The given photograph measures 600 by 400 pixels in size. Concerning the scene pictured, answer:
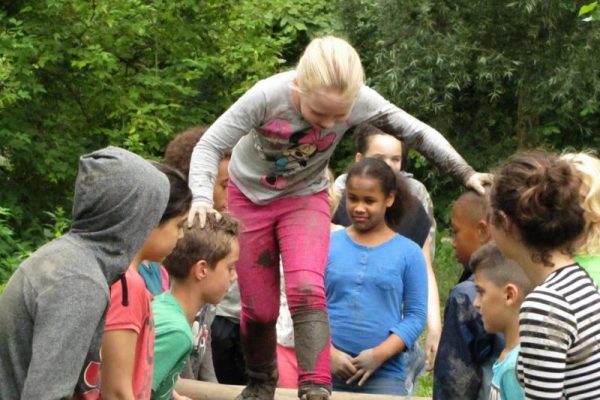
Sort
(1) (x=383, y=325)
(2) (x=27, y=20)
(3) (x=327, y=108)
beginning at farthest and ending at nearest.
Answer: (2) (x=27, y=20) < (1) (x=383, y=325) < (3) (x=327, y=108)

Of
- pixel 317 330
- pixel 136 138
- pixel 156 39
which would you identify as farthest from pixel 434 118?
pixel 317 330

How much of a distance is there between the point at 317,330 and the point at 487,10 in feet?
34.9

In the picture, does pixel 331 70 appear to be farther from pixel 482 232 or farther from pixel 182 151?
pixel 182 151

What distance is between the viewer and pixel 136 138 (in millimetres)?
10875

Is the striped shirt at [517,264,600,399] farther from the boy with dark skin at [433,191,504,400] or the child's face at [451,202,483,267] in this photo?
the child's face at [451,202,483,267]

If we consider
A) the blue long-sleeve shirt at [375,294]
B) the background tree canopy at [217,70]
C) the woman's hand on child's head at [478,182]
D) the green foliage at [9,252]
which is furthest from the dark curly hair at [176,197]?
the background tree canopy at [217,70]

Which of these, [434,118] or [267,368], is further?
[434,118]

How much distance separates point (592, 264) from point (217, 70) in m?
9.02

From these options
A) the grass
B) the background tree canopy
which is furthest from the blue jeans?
the grass

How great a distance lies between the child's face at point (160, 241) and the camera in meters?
3.82

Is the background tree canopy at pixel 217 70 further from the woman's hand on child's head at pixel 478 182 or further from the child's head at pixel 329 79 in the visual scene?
the woman's hand on child's head at pixel 478 182

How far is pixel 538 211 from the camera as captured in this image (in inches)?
134

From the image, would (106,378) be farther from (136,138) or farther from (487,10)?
(487,10)

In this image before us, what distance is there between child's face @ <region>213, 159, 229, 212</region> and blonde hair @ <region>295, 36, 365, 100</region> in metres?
1.13
